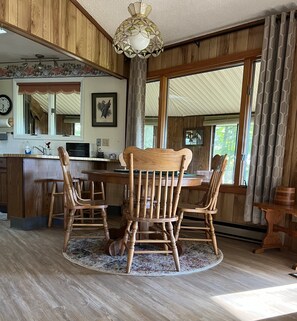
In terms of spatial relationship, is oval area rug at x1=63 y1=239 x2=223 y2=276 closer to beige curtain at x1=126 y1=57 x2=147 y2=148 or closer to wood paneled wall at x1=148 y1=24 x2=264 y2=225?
wood paneled wall at x1=148 y1=24 x2=264 y2=225

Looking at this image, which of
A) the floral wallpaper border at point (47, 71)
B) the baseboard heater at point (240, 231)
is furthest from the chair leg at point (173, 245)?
the floral wallpaper border at point (47, 71)

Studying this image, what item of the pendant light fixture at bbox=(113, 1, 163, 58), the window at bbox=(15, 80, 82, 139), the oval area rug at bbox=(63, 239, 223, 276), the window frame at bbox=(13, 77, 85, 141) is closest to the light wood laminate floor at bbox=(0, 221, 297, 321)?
the oval area rug at bbox=(63, 239, 223, 276)

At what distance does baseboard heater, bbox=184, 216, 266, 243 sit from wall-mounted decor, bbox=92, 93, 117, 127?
2.35 m

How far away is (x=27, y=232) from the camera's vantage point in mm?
3066

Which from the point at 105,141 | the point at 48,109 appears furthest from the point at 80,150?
the point at 48,109

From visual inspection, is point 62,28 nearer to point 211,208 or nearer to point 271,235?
point 211,208

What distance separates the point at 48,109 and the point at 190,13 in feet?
10.1

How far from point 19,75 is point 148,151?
155 inches

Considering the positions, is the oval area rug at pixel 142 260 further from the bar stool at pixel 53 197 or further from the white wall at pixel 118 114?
the white wall at pixel 118 114

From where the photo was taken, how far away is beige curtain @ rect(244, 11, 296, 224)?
2658mm

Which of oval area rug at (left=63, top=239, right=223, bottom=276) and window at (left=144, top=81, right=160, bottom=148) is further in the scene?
window at (left=144, top=81, right=160, bottom=148)

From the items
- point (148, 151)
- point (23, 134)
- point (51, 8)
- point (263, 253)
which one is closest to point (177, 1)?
point (51, 8)

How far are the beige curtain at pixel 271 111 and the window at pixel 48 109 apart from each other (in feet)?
9.79

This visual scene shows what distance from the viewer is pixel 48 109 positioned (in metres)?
4.79
